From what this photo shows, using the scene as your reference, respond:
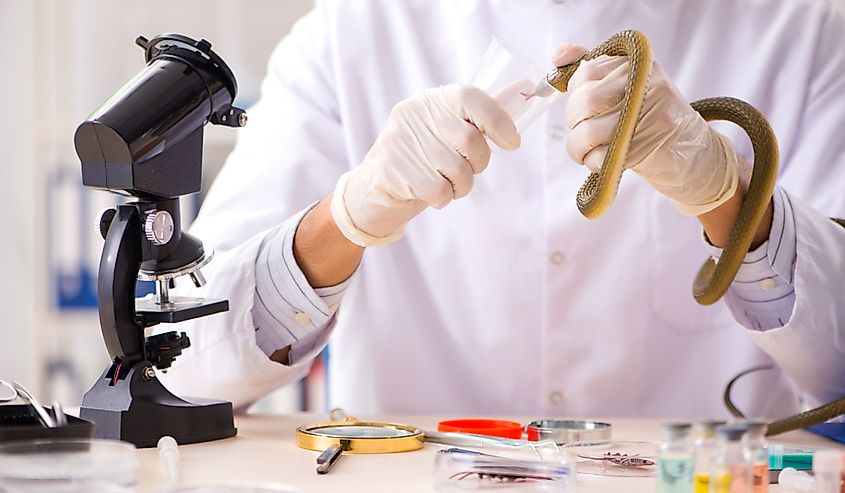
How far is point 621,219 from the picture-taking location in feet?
4.76

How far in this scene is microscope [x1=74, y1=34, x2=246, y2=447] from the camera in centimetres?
93

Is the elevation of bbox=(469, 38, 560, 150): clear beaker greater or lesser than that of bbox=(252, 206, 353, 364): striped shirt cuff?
greater

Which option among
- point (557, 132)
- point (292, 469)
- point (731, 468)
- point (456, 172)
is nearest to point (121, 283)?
point (292, 469)

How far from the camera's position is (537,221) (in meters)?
1.44

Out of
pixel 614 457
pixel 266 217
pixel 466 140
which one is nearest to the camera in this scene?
pixel 614 457

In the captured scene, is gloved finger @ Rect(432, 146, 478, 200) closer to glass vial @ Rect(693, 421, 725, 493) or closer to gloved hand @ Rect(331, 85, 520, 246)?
gloved hand @ Rect(331, 85, 520, 246)

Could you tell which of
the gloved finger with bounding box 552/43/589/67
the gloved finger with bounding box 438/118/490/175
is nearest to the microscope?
the gloved finger with bounding box 438/118/490/175

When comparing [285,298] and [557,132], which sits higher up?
[557,132]

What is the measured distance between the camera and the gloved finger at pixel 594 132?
97cm

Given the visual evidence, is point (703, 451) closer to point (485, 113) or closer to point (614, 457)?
point (614, 457)

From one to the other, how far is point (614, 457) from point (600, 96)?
0.35m

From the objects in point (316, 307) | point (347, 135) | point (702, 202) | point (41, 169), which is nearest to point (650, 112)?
point (702, 202)

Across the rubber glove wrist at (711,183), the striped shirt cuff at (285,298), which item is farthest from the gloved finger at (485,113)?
the striped shirt cuff at (285,298)

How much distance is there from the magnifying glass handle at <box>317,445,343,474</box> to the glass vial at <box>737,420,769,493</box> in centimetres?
35
